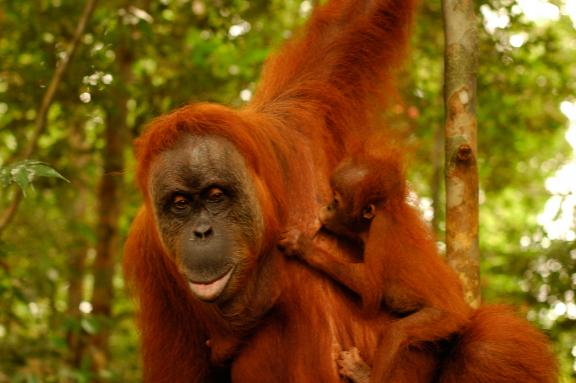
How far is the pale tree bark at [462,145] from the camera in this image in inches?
176

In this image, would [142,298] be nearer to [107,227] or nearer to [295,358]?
[295,358]

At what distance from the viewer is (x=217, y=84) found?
8195 mm

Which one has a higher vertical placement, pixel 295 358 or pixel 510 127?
pixel 510 127

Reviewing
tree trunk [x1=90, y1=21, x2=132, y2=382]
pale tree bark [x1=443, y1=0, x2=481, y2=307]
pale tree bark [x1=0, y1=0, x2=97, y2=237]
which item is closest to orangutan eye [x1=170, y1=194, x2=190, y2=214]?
pale tree bark [x1=443, y1=0, x2=481, y2=307]

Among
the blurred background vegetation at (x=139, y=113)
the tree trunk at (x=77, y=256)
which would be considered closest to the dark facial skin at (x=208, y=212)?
the blurred background vegetation at (x=139, y=113)

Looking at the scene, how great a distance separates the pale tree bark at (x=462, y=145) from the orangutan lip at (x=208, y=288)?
1.33m

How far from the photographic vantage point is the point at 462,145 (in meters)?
4.44

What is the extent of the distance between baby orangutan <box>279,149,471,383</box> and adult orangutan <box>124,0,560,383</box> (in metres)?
0.09

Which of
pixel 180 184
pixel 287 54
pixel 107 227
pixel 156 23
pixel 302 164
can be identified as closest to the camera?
→ pixel 180 184

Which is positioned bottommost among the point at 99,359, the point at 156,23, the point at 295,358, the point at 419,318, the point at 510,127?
the point at 99,359

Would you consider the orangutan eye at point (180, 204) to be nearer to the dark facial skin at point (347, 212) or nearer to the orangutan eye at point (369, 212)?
the dark facial skin at point (347, 212)

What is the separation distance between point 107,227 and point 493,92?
4.15m

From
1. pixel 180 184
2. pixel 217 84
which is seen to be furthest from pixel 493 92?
pixel 180 184

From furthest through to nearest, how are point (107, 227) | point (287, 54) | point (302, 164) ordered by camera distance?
1. point (107, 227)
2. point (287, 54)
3. point (302, 164)
